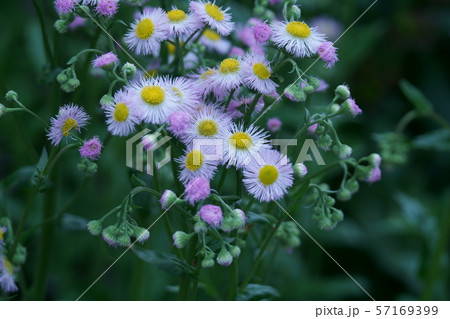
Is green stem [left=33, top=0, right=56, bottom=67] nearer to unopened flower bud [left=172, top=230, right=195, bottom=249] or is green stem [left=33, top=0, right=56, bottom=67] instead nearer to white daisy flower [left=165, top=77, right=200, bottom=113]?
white daisy flower [left=165, top=77, right=200, bottom=113]

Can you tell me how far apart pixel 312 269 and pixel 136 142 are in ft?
4.20

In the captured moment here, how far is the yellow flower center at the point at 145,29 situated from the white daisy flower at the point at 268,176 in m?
0.35

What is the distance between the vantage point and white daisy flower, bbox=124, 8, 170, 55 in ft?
4.11

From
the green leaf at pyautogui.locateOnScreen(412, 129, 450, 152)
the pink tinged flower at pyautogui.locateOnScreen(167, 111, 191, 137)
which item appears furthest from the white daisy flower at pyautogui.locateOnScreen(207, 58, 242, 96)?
the green leaf at pyautogui.locateOnScreen(412, 129, 450, 152)

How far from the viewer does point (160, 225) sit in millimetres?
2045

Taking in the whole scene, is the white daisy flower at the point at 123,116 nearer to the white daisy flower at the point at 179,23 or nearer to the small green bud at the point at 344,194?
the white daisy flower at the point at 179,23

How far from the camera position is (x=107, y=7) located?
4.10ft

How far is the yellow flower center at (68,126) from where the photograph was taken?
1220 mm

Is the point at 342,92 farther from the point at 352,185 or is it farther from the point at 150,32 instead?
the point at 150,32

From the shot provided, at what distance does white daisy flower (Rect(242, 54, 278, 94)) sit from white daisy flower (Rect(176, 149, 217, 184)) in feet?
0.58

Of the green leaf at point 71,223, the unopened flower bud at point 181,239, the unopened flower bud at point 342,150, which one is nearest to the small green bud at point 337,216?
the unopened flower bud at point 342,150

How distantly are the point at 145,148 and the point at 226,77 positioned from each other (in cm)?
22
